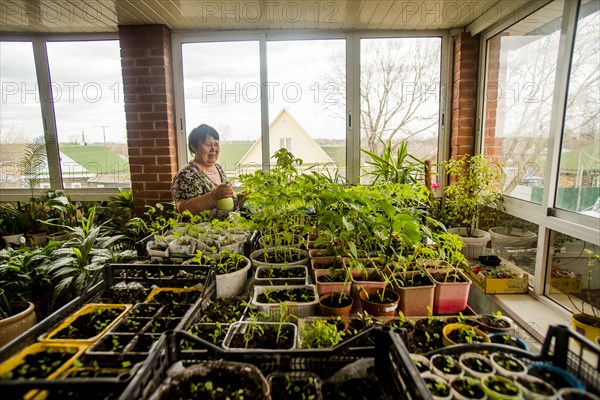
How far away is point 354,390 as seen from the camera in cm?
91

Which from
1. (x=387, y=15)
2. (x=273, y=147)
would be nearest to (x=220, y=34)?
(x=273, y=147)

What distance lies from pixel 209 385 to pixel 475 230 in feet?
8.75

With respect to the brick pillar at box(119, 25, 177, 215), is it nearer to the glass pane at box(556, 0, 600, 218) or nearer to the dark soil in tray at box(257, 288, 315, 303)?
the dark soil in tray at box(257, 288, 315, 303)

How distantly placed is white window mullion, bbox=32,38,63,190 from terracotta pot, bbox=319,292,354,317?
3560mm

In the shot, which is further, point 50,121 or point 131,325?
point 50,121

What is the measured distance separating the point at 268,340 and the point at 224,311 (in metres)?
0.29

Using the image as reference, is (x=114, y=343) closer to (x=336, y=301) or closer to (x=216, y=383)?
(x=216, y=383)

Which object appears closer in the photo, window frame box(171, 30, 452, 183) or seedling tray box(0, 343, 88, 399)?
seedling tray box(0, 343, 88, 399)

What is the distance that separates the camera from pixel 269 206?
5.26ft

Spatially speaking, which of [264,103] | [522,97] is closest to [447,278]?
[522,97]

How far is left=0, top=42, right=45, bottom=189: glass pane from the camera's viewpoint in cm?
337

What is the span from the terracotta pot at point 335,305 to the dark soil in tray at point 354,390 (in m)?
0.39

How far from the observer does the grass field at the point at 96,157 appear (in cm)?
355

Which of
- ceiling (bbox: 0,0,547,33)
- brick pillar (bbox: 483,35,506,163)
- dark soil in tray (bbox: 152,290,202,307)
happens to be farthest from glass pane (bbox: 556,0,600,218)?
dark soil in tray (bbox: 152,290,202,307)
